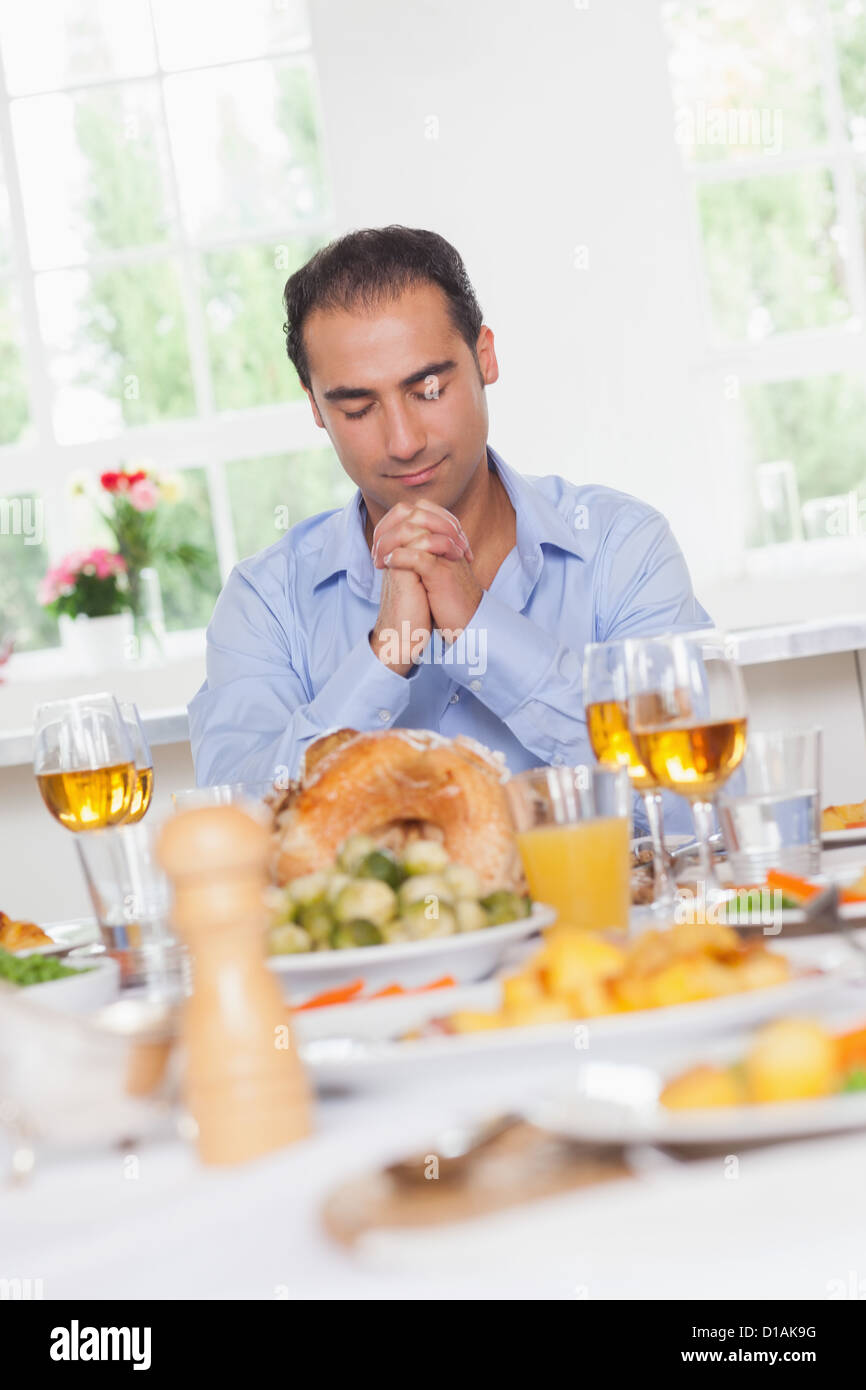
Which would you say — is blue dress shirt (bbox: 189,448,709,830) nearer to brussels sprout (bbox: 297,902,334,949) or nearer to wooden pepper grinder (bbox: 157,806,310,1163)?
brussels sprout (bbox: 297,902,334,949)

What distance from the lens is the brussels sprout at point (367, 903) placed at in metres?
0.90

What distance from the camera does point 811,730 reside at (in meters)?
1.07

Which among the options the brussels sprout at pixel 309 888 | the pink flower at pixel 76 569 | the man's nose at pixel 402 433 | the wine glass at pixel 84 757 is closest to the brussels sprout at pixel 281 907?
the brussels sprout at pixel 309 888

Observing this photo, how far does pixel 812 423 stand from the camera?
12.7ft

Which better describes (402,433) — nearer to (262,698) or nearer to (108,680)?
(262,698)

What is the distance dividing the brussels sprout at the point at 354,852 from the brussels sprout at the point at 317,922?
0.12 feet

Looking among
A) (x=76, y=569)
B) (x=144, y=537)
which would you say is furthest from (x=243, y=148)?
(x=76, y=569)

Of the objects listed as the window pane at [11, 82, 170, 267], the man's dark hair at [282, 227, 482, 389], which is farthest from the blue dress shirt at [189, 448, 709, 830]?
the window pane at [11, 82, 170, 267]

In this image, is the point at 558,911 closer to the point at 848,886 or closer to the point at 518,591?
the point at 848,886

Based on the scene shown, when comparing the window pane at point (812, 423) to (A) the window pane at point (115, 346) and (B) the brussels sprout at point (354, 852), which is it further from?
(B) the brussels sprout at point (354, 852)
